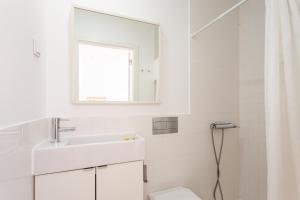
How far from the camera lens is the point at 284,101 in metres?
1.10

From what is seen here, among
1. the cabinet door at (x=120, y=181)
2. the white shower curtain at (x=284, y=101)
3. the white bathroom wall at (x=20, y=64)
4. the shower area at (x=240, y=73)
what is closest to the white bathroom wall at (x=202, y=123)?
the shower area at (x=240, y=73)

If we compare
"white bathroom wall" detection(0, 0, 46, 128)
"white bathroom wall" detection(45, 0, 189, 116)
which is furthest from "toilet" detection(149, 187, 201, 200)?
"white bathroom wall" detection(0, 0, 46, 128)

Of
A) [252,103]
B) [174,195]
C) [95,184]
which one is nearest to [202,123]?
[252,103]

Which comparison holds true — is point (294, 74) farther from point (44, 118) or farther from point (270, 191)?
point (44, 118)

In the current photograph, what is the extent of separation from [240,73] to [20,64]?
83.7 inches

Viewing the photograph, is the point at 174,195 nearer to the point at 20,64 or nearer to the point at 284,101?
the point at 284,101

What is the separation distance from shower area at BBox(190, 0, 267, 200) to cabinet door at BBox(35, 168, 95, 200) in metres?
1.42

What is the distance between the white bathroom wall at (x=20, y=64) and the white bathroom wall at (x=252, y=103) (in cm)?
204

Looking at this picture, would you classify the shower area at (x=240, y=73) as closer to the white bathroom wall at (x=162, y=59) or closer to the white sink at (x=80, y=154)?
the white bathroom wall at (x=162, y=59)

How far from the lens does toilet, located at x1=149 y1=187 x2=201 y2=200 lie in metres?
1.43

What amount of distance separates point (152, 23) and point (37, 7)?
3.03 ft

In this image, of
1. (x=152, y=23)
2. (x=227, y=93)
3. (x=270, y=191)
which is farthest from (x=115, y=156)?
(x=227, y=93)

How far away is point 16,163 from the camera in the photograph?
786 mm

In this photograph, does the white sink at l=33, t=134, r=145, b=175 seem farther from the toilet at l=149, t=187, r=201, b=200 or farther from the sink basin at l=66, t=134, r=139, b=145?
the toilet at l=149, t=187, r=201, b=200
